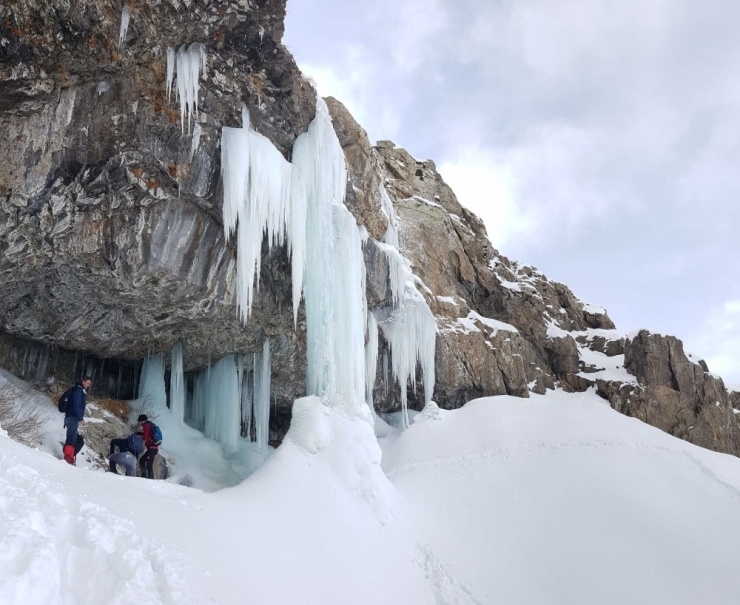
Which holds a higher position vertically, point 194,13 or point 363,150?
point 363,150

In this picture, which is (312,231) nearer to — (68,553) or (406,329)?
(406,329)

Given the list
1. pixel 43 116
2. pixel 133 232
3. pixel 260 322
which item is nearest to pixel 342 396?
pixel 260 322

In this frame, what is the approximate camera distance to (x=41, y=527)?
159 inches

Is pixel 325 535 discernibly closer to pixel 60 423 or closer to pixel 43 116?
pixel 60 423

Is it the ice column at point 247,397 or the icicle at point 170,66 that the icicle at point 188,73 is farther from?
the ice column at point 247,397

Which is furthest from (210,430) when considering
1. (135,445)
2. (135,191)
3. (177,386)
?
(135,191)

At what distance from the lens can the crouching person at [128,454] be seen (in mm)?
8914

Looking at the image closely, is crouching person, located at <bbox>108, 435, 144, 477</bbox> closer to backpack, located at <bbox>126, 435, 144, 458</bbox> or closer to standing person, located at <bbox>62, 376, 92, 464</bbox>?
backpack, located at <bbox>126, 435, 144, 458</bbox>

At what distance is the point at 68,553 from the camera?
12.7 feet

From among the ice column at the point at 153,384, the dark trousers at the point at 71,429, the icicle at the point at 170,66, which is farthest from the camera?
the ice column at the point at 153,384

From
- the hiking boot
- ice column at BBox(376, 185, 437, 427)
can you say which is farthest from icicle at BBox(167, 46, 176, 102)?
ice column at BBox(376, 185, 437, 427)

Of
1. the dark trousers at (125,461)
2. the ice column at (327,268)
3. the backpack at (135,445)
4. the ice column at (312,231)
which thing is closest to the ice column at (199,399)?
the ice column at (312,231)

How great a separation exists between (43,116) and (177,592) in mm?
9034

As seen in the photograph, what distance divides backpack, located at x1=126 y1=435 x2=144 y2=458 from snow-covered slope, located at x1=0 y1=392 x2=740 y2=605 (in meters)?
1.93
